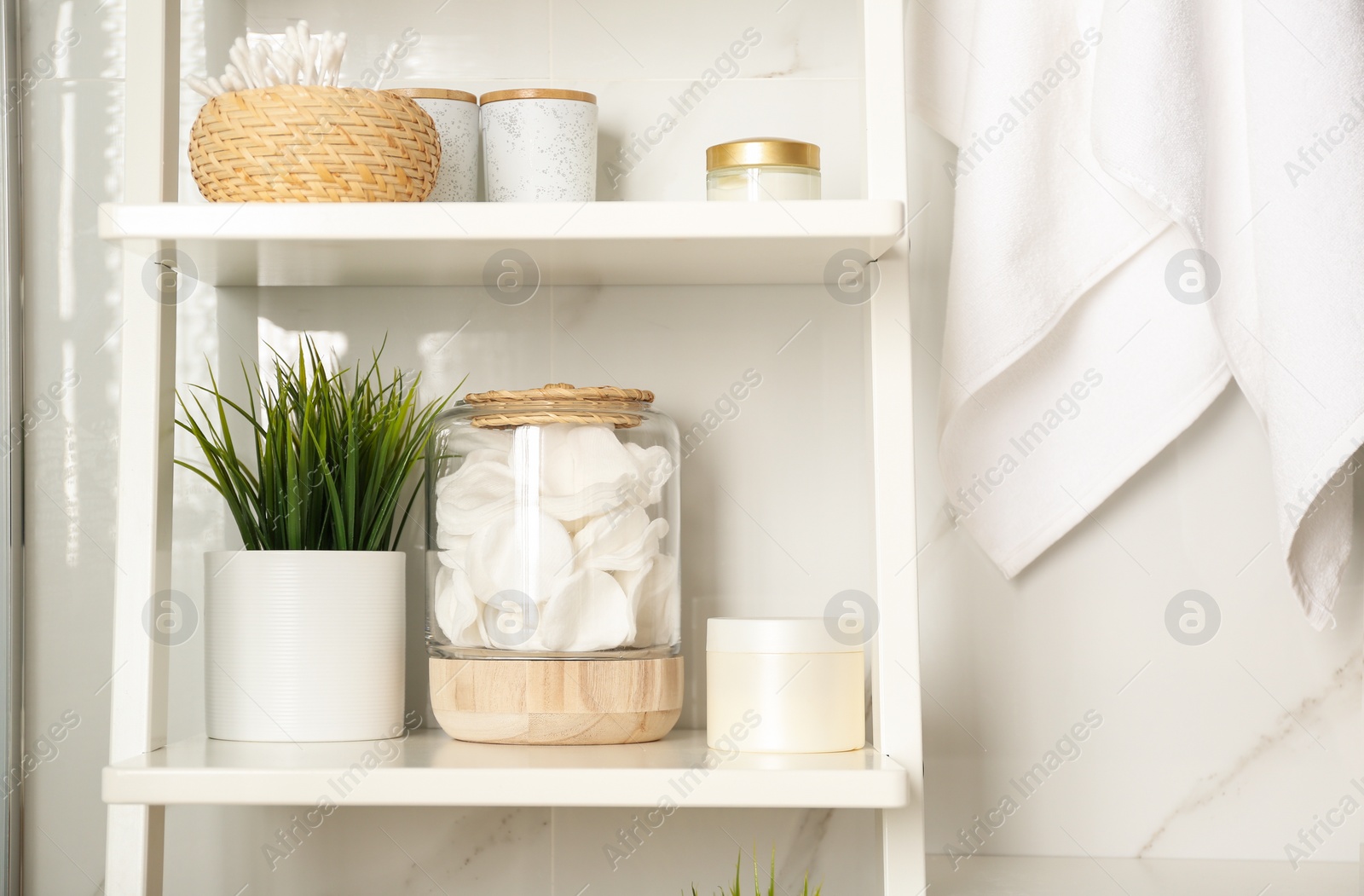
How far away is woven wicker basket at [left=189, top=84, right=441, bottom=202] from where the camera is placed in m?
0.63

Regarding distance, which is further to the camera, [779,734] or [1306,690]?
[1306,690]

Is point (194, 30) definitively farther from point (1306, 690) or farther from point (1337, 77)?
point (1306, 690)

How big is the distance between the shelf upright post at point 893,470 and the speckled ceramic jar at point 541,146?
193 mm

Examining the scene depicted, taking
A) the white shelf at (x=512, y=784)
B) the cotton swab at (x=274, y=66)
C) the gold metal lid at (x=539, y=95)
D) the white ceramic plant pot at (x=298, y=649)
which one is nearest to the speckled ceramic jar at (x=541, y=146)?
the gold metal lid at (x=539, y=95)

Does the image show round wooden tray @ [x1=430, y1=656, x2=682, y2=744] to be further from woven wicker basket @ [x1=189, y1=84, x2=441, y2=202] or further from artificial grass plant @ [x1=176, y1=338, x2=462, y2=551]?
woven wicker basket @ [x1=189, y1=84, x2=441, y2=202]

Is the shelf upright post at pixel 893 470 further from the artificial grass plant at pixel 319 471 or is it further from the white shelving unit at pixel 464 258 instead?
the artificial grass plant at pixel 319 471

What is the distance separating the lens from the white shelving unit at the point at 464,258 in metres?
0.58

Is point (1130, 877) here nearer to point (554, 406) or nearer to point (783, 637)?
point (783, 637)

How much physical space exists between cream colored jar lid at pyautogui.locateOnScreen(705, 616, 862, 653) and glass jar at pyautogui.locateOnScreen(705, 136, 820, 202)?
260 millimetres

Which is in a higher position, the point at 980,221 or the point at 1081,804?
the point at 980,221

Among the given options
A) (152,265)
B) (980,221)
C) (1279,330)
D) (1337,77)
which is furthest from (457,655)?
(1337,77)

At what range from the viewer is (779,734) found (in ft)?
2.05

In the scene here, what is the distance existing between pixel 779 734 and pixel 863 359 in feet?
0.96

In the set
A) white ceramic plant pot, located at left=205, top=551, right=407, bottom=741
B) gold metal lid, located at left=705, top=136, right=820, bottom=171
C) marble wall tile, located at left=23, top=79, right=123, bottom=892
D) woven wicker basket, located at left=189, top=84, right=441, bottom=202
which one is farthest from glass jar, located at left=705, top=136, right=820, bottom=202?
marble wall tile, located at left=23, top=79, right=123, bottom=892
